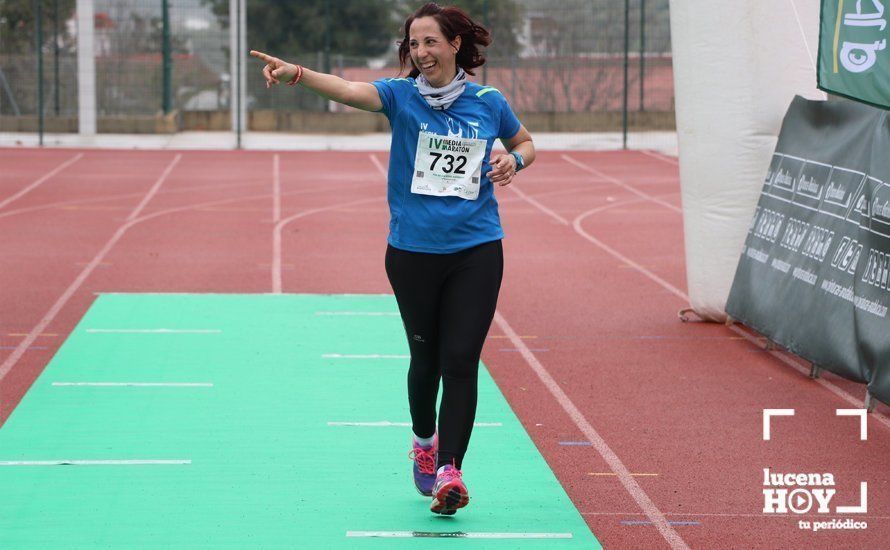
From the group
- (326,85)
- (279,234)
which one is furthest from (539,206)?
(326,85)

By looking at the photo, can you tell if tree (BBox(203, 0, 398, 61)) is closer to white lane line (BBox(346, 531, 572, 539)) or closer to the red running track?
the red running track

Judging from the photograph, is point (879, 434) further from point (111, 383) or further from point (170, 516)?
point (111, 383)

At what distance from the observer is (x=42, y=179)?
71.6 feet

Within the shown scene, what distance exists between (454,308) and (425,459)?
747 millimetres

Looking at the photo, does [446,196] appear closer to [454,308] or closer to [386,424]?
[454,308]

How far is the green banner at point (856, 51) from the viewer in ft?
25.5

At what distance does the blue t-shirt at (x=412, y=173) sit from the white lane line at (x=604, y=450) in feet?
4.62

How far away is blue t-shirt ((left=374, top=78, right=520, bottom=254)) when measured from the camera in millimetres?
5465

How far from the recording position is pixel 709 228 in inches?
401

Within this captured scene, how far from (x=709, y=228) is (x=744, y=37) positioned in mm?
1414

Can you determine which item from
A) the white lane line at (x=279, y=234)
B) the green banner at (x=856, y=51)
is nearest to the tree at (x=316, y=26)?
the white lane line at (x=279, y=234)

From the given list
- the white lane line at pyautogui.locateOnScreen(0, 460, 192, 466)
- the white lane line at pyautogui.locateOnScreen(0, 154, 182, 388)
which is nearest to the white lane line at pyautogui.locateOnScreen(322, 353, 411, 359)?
the white lane line at pyautogui.locateOnScreen(0, 154, 182, 388)

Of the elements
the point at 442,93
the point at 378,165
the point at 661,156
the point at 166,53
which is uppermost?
the point at 166,53
